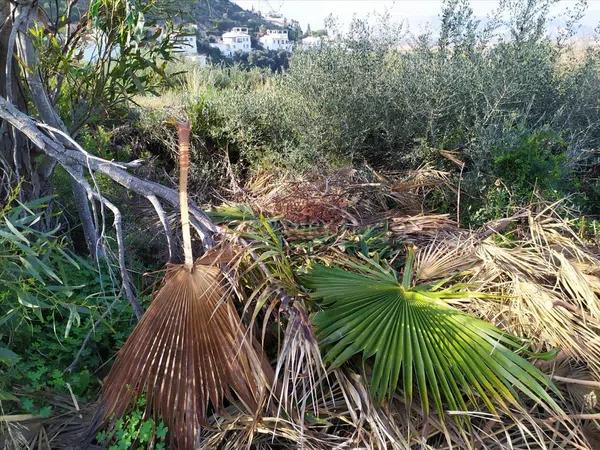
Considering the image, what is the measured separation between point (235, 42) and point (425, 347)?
1540 centimetres

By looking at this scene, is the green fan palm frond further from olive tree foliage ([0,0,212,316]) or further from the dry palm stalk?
olive tree foliage ([0,0,212,316])

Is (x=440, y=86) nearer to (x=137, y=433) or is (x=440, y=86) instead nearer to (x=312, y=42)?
(x=312, y=42)

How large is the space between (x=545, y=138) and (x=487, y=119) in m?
0.49

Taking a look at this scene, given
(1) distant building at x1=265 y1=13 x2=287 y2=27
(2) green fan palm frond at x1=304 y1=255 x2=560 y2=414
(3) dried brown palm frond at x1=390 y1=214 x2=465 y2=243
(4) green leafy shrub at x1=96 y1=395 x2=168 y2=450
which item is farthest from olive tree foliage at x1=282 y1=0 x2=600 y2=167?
(4) green leafy shrub at x1=96 y1=395 x2=168 y2=450

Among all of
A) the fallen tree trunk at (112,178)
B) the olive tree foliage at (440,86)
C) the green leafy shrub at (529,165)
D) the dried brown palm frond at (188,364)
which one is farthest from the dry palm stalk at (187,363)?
the olive tree foliage at (440,86)

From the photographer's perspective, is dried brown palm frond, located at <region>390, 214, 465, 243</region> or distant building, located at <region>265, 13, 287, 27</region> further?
distant building, located at <region>265, 13, 287, 27</region>

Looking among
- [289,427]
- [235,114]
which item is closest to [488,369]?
[289,427]

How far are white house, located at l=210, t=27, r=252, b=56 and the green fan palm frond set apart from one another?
13640mm

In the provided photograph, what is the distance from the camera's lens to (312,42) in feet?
18.2

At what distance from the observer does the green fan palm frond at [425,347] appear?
178 cm

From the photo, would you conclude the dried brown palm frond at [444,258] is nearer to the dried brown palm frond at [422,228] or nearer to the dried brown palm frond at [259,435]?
the dried brown palm frond at [422,228]

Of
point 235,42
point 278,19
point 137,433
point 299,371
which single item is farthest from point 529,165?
point 235,42

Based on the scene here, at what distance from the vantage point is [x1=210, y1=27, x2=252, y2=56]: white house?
49.1 ft

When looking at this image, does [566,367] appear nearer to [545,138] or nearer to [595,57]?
[545,138]
